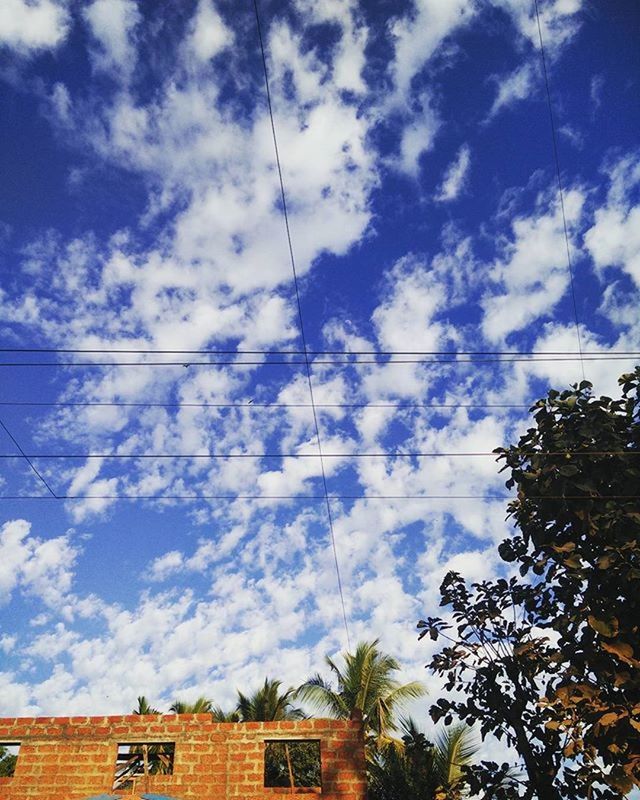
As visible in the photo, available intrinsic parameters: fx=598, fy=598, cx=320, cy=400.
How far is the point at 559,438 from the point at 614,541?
60.1 inches

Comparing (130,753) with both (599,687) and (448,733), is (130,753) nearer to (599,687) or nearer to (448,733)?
(599,687)

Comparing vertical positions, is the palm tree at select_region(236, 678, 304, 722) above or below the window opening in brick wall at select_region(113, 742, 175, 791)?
above

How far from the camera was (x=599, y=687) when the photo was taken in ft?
23.1

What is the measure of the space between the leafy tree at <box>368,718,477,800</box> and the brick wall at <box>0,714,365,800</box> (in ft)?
5.14

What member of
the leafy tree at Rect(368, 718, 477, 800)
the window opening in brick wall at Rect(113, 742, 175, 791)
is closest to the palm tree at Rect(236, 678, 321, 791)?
the leafy tree at Rect(368, 718, 477, 800)

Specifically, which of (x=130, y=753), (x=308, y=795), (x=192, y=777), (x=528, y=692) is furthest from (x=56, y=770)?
(x=528, y=692)

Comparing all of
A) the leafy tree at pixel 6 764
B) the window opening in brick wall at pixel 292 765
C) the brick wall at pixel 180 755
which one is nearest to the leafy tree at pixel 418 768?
the brick wall at pixel 180 755

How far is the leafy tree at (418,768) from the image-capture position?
11.1 m

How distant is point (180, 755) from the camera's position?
8.64 metres

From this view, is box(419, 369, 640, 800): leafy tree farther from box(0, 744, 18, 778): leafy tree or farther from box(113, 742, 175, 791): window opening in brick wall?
box(0, 744, 18, 778): leafy tree

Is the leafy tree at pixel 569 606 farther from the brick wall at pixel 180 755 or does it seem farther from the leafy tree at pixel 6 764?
the leafy tree at pixel 6 764

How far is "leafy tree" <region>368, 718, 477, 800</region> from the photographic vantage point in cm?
1105

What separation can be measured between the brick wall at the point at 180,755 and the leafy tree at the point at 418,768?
1567 millimetres

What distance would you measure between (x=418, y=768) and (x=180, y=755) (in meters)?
4.73
